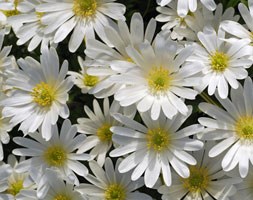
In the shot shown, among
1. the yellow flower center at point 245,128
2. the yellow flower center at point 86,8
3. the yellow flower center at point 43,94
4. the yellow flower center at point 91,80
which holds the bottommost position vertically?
the yellow flower center at point 43,94

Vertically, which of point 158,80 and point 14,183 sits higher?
point 158,80

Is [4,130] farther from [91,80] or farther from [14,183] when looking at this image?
[91,80]

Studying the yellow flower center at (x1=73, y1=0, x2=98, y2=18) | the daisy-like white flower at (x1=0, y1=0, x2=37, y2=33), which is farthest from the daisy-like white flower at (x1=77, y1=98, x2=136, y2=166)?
the daisy-like white flower at (x1=0, y1=0, x2=37, y2=33)

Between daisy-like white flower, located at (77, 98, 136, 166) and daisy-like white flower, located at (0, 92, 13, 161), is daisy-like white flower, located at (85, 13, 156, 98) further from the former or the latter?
daisy-like white flower, located at (0, 92, 13, 161)

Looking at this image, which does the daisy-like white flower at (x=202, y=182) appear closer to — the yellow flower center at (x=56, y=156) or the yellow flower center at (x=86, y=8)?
the yellow flower center at (x=56, y=156)

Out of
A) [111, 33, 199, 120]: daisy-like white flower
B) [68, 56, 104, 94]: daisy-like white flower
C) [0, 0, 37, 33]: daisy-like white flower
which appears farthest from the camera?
[0, 0, 37, 33]: daisy-like white flower

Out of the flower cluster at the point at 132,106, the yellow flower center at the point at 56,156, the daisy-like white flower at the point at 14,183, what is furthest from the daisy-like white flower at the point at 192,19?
the daisy-like white flower at the point at 14,183

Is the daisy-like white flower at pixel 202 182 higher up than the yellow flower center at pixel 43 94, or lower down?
lower down

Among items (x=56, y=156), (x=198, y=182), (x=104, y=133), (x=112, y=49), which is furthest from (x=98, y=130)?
(x=198, y=182)
